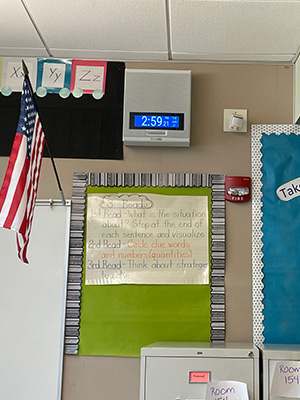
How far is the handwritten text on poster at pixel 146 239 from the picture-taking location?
10.0 ft

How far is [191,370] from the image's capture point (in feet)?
8.22

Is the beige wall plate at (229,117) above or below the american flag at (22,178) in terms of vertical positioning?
above

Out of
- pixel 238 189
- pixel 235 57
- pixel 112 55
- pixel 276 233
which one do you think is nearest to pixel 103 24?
pixel 112 55

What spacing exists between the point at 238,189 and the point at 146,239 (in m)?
0.58

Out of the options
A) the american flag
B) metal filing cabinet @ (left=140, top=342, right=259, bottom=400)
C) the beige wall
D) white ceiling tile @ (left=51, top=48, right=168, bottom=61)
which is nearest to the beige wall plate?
the beige wall

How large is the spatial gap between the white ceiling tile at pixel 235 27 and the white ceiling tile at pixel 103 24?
0.10 meters

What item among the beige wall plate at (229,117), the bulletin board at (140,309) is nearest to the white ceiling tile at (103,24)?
the beige wall plate at (229,117)

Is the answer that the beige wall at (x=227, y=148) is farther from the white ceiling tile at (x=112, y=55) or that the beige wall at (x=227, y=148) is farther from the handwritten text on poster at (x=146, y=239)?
the handwritten text on poster at (x=146, y=239)

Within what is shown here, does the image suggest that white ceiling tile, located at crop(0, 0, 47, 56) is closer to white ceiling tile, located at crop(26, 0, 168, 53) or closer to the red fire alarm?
white ceiling tile, located at crop(26, 0, 168, 53)

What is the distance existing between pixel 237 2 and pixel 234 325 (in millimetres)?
1642

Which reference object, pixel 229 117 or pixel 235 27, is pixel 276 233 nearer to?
pixel 229 117

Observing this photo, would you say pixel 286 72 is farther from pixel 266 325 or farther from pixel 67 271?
pixel 67 271

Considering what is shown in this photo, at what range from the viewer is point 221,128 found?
3.20 meters

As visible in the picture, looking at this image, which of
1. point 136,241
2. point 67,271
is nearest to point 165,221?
point 136,241
